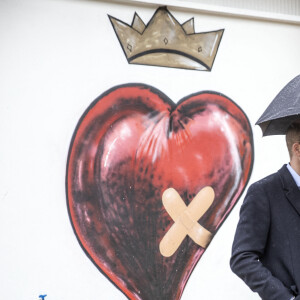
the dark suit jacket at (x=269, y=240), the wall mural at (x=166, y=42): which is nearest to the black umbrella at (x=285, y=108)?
the dark suit jacket at (x=269, y=240)

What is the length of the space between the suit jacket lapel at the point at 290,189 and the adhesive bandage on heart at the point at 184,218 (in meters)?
1.78

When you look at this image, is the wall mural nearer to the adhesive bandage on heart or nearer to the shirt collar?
the adhesive bandage on heart

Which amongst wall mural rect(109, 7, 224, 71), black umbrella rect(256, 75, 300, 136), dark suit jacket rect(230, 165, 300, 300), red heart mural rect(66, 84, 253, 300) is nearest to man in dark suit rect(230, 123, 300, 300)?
dark suit jacket rect(230, 165, 300, 300)

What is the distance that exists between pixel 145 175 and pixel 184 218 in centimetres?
47

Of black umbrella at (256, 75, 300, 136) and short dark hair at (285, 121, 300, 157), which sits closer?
black umbrella at (256, 75, 300, 136)

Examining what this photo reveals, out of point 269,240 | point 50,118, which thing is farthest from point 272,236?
point 50,118

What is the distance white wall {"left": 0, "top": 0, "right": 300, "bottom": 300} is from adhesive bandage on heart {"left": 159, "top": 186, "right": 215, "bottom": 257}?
9.6 inches

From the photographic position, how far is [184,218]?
4.26 m

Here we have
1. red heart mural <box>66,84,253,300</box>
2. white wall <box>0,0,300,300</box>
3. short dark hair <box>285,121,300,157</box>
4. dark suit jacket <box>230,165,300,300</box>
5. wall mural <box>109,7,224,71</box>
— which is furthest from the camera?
wall mural <box>109,7,224,71</box>

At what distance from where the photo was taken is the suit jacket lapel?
2.43 m

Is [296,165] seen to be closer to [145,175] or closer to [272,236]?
[272,236]

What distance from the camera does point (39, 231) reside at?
12.4ft

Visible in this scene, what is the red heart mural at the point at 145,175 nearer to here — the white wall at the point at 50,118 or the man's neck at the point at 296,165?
the white wall at the point at 50,118

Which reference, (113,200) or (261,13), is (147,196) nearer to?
(113,200)
